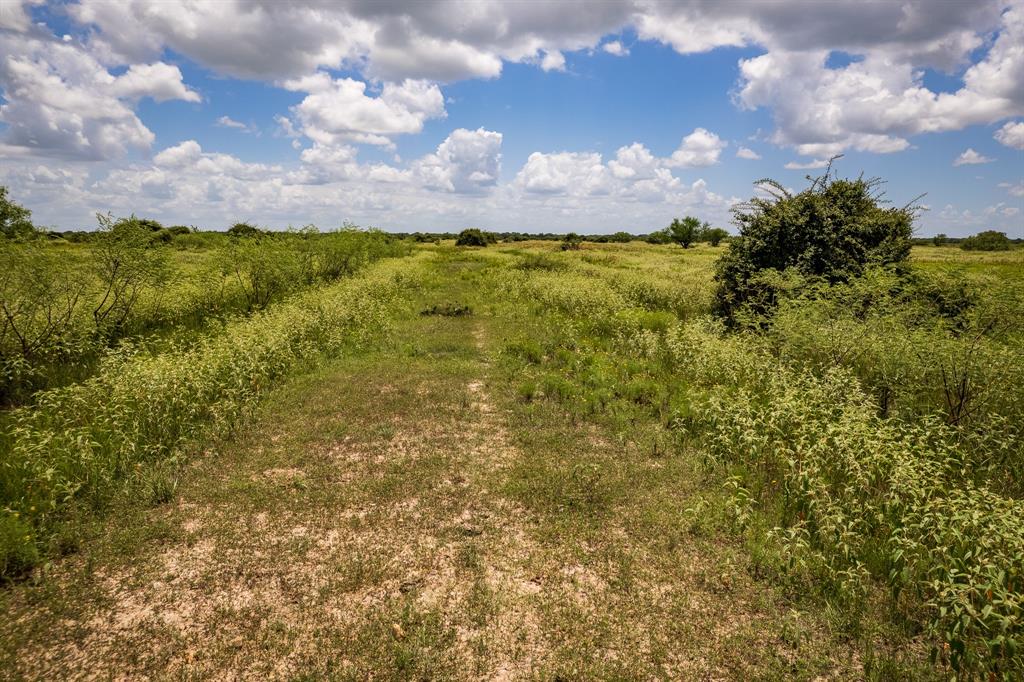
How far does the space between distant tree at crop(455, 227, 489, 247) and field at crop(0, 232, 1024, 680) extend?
245ft

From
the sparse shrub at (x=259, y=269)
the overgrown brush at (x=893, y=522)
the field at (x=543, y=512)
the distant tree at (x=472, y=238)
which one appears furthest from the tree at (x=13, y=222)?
the distant tree at (x=472, y=238)

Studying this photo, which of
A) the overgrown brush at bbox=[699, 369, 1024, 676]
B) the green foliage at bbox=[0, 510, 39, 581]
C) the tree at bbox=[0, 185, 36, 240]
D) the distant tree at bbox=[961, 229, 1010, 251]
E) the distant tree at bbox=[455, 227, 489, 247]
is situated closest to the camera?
the overgrown brush at bbox=[699, 369, 1024, 676]

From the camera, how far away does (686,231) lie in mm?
86688

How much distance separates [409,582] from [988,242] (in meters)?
60.3

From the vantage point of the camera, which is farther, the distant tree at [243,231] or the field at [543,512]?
the distant tree at [243,231]

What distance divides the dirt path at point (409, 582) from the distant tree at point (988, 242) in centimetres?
5472

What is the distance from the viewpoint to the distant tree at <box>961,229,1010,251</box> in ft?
140

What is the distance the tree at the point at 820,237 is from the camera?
49.3 ft

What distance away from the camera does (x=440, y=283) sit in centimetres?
3622

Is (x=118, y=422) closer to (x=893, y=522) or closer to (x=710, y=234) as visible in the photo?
(x=893, y=522)

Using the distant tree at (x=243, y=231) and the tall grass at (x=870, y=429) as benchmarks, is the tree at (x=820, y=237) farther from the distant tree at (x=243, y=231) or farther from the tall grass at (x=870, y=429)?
the distant tree at (x=243, y=231)

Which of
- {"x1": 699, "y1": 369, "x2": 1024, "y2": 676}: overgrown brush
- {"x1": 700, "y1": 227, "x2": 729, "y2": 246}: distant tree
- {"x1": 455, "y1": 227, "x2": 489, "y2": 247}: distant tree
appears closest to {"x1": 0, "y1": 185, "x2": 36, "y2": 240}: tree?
{"x1": 699, "y1": 369, "x2": 1024, "y2": 676}: overgrown brush

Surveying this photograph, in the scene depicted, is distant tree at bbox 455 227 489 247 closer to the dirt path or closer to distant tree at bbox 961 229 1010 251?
distant tree at bbox 961 229 1010 251

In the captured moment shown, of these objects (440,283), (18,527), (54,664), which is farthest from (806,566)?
(440,283)
